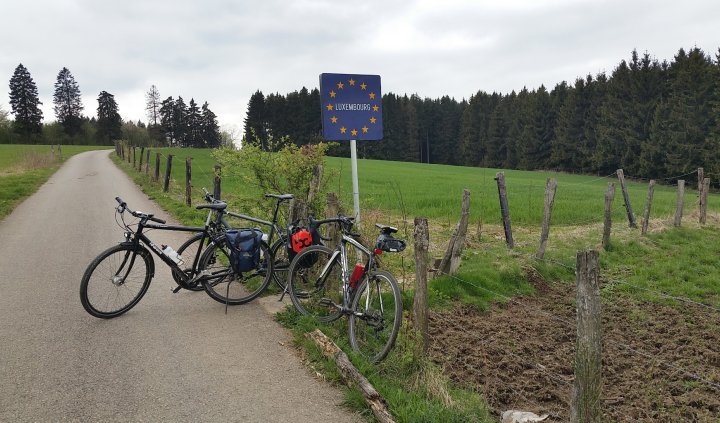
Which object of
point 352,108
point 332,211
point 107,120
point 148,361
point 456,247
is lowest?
point 148,361

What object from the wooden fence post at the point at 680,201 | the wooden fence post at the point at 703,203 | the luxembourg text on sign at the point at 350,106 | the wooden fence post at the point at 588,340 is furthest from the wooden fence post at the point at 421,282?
the wooden fence post at the point at 703,203

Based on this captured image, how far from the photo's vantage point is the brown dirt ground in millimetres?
4344

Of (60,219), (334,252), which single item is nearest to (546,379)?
(334,252)

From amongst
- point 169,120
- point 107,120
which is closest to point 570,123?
point 169,120

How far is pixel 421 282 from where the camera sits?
13.5 ft

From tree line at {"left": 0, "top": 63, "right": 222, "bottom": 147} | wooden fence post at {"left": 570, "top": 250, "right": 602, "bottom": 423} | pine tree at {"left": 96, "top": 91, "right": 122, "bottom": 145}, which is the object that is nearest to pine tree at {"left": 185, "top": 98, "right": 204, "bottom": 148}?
tree line at {"left": 0, "top": 63, "right": 222, "bottom": 147}

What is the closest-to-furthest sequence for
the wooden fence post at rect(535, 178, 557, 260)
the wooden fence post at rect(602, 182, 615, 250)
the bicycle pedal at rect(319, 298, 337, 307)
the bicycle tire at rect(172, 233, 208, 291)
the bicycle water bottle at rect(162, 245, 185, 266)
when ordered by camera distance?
1. the bicycle pedal at rect(319, 298, 337, 307)
2. the bicycle water bottle at rect(162, 245, 185, 266)
3. the bicycle tire at rect(172, 233, 208, 291)
4. the wooden fence post at rect(535, 178, 557, 260)
5. the wooden fence post at rect(602, 182, 615, 250)

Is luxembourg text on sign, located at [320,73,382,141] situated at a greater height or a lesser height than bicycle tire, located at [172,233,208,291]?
greater

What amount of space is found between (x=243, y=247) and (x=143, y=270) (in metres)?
1.15

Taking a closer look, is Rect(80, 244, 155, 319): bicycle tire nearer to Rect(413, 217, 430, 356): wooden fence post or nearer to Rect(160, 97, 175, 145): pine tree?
Rect(413, 217, 430, 356): wooden fence post

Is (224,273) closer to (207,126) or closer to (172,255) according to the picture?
(172,255)

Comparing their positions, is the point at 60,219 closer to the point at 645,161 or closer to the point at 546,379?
the point at 546,379

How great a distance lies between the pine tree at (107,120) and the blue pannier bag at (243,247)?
92.7 m

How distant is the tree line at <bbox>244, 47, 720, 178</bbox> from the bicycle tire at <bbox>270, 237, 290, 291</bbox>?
Result: 9.28 ft
